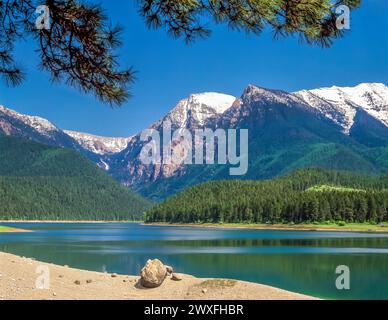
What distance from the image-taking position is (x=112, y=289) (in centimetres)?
3162

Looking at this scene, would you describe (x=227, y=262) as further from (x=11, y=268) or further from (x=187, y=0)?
(x=187, y=0)

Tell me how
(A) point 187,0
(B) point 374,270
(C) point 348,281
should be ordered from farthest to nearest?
(B) point 374,270
(C) point 348,281
(A) point 187,0

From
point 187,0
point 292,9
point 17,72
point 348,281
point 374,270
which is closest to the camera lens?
point 187,0

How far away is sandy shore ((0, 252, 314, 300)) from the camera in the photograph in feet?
88.2

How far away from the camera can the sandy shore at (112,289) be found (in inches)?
1059

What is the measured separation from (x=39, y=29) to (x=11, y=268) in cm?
1724

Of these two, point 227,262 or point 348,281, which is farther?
point 227,262

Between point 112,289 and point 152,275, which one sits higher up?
point 152,275

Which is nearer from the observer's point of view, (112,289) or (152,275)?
(112,289)

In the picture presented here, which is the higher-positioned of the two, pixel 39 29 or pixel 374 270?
pixel 39 29

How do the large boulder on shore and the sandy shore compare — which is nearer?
the sandy shore

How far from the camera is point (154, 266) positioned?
3259cm

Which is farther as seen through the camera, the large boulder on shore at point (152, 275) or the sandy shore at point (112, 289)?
the large boulder on shore at point (152, 275)
